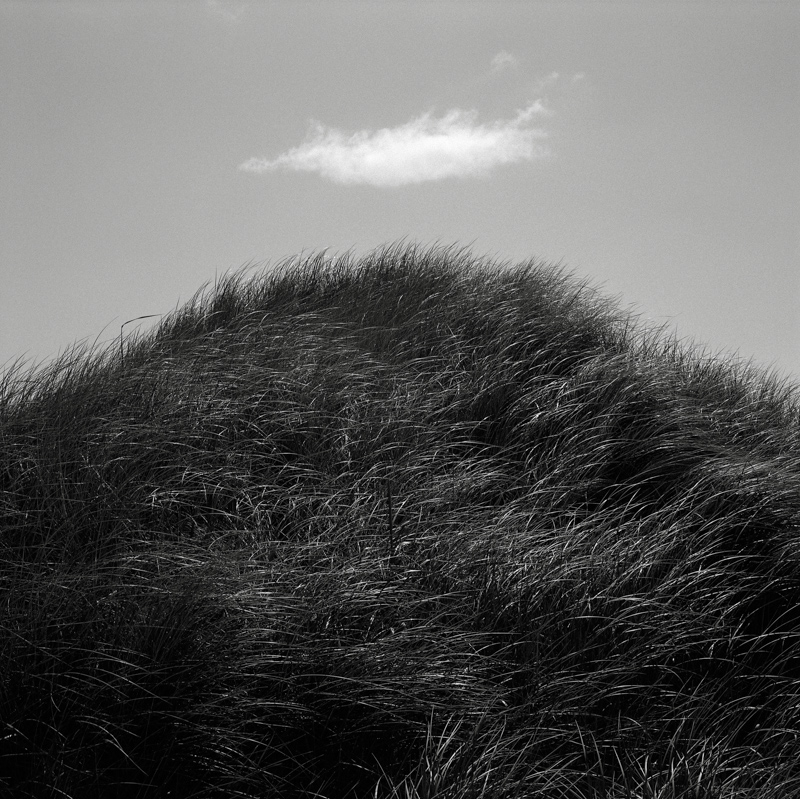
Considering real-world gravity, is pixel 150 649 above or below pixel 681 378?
below

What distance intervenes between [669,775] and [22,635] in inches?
59.2

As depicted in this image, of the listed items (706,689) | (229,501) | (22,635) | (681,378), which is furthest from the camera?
(681,378)

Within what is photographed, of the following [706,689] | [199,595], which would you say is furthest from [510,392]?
[199,595]

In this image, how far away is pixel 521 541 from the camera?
263 centimetres

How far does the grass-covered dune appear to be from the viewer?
1.84 metres

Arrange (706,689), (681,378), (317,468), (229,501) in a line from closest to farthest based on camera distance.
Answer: (706,689) < (229,501) < (317,468) < (681,378)

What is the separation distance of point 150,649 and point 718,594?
169 cm

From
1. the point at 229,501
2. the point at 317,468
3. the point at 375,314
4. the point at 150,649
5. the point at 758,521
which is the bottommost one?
the point at 150,649

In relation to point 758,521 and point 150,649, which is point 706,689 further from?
point 150,649

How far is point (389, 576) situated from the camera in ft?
7.68

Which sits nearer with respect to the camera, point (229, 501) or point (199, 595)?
point (199, 595)

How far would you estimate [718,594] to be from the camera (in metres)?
2.57

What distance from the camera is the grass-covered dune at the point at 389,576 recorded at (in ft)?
6.04

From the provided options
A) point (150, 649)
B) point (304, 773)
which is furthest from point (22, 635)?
point (304, 773)
